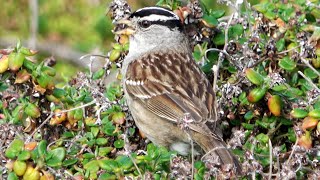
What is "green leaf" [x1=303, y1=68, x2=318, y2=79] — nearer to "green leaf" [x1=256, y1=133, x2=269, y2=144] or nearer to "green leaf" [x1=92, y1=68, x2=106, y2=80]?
"green leaf" [x1=256, y1=133, x2=269, y2=144]

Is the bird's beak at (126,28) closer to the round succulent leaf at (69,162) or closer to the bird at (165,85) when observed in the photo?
the bird at (165,85)

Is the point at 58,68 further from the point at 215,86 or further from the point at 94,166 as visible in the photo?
the point at 94,166

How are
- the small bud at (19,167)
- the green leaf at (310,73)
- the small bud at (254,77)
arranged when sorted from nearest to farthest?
the small bud at (19,167)
the small bud at (254,77)
the green leaf at (310,73)

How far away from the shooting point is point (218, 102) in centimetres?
490

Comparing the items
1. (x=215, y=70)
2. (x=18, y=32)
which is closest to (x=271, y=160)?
(x=215, y=70)

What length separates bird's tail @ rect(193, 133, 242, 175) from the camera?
14.0 ft

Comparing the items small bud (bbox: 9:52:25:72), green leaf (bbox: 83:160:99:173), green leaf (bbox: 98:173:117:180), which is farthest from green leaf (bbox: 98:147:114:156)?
small bud (bbox: 9:52:25:72)

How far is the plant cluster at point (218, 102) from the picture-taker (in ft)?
13.7

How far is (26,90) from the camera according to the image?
15.7 feet

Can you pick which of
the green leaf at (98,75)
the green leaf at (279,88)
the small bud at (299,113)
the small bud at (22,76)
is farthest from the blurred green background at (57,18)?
the small bud at (299,113)

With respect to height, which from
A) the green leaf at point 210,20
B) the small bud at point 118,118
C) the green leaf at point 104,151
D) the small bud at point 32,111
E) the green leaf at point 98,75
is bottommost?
the green leaf at point 104,151

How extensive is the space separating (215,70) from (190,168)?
1090mm

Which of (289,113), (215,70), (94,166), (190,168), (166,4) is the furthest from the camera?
(166,4)

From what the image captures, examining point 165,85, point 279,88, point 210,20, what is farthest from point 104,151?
point 210,20
